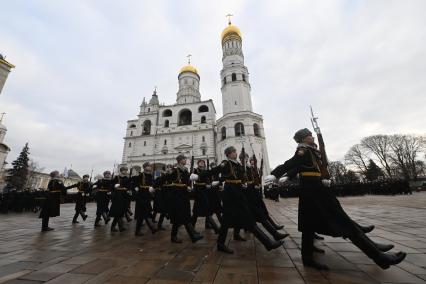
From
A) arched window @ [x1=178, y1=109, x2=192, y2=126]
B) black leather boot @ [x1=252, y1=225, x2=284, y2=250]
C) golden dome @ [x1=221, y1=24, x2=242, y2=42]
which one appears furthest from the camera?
arched window @ [x1=178, y1=109, x2=192, y2=126]

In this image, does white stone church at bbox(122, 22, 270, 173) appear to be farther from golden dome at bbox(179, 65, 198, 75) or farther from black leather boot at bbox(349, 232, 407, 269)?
black leather boot at bbox(349, 232, 407, 269)

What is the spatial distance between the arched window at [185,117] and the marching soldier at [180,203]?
41628mm

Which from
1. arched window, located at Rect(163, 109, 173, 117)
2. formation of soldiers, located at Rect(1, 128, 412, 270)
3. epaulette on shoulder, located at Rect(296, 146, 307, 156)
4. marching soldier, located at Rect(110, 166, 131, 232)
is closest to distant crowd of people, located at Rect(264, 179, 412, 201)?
marching soldier, located at Rect(110, 166, 131, 232)

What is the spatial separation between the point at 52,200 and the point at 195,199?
4876 mm

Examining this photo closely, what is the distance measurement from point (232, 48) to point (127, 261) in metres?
43.2

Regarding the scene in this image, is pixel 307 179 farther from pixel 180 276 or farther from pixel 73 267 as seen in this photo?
pixel 73 267

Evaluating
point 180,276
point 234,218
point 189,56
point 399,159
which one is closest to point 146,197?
point 234,218

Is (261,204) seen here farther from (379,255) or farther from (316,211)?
(379,255)

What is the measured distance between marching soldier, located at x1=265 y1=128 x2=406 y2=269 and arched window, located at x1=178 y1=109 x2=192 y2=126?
43.6m

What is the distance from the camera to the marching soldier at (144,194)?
531 centimetres

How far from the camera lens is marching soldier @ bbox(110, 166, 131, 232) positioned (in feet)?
19.0

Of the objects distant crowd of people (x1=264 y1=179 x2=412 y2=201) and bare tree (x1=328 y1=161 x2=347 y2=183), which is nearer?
distant crowd of people (x1=264 y1=179 x2=412 y2=201)

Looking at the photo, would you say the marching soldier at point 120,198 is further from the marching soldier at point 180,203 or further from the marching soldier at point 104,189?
the marching soldier at point 180,203

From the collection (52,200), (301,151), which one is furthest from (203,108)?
Answer: (301,151)
